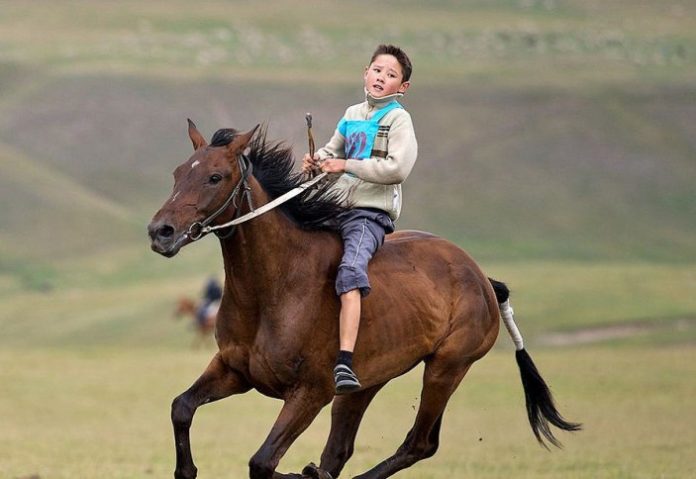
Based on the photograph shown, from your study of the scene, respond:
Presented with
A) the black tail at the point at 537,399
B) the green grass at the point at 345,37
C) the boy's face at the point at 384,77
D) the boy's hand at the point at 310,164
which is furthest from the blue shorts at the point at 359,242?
the green grass at the point at 345,37

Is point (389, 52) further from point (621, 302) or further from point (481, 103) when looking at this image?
point (481, 103)

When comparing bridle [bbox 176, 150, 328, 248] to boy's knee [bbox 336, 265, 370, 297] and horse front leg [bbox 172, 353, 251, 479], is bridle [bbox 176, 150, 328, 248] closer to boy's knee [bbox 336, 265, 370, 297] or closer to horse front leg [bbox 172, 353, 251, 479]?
boy's knee [bbox 336, 265, 370, 297]

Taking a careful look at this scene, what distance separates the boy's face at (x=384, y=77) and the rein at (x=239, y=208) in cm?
71

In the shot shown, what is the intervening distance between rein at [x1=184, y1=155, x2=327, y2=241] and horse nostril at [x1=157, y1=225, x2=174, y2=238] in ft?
0.34

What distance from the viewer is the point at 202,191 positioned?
25.6 ft

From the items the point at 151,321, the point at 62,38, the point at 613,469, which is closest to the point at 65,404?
the point at 613,469

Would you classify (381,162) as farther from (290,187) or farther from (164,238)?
(164,238)

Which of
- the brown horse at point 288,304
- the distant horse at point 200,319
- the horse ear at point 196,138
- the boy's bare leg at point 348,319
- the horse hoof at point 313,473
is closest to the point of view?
the brown horse at point 288,304

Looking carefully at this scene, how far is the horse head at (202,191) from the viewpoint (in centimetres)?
752

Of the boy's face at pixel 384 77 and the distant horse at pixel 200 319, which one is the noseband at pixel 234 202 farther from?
the distant horse at pixel 200 319

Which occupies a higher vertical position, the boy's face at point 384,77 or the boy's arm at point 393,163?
the boy's face at point 384,77

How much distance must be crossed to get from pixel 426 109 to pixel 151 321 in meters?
42.7

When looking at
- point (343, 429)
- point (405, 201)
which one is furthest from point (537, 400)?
point (405, 201)

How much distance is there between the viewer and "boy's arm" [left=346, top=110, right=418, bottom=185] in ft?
28.0
